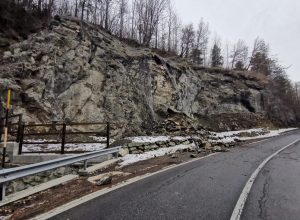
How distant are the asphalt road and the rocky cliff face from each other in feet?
38.2

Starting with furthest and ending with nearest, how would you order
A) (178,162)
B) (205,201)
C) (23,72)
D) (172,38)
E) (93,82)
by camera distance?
1. (172,38)
2. (93,82)
3. (23,72)
4. (178,162)
5. (205,201)

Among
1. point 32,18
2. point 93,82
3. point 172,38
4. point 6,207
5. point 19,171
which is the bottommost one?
point 6,207

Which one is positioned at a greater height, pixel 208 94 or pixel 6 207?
pixel 208 94

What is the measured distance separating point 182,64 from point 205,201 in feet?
91.8

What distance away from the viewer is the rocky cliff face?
17891 millimetres

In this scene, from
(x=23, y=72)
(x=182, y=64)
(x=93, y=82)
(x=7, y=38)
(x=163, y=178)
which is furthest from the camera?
(x=182, y=64)

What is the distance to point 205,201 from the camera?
221 inches

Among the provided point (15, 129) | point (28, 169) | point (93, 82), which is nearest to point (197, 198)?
point (28, 169)

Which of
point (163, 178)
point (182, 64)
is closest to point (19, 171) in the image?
point (163, 178)

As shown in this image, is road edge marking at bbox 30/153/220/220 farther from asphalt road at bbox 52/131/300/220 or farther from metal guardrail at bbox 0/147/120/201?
metal guardrail at bbox 0/147/120/201

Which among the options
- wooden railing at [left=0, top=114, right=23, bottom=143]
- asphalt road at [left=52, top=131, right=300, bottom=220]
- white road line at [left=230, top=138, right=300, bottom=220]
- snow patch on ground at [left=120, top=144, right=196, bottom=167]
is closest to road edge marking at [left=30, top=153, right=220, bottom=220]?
asphalt road at [left=52, top=131, right=300, bottom=220]

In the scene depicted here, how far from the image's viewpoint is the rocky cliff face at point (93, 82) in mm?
17891

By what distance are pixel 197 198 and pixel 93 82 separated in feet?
52.4

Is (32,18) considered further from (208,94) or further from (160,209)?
(160,209)
